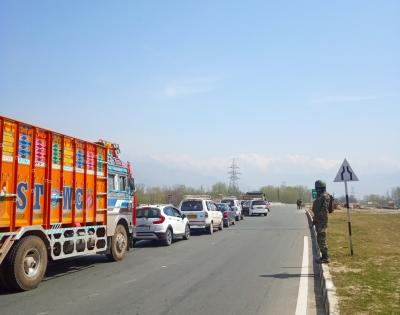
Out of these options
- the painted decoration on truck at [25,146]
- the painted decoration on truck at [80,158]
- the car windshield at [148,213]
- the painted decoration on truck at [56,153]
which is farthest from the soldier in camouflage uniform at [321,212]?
the car windshield at [148,213]

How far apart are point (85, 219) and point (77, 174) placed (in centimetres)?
120

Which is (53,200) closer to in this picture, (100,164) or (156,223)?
(100,164)

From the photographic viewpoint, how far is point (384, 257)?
14.0 m

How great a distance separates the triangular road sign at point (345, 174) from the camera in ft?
51.0

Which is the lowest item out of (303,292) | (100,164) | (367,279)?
(303,292)

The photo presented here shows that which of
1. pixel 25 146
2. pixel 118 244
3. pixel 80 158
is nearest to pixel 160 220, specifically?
pixel 118 244

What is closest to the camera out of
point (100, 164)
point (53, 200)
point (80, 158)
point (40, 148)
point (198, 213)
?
point (40, 148)

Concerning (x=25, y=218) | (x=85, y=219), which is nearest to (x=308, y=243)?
(x=85, y=219)

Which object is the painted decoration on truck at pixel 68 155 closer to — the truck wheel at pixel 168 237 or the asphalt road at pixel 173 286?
the asphalt road at pixel 173 286

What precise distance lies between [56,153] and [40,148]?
65cm

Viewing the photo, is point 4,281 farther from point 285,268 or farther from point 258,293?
point 285,268

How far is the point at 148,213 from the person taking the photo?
64.4 feet

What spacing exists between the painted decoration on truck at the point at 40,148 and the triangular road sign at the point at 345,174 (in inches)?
348

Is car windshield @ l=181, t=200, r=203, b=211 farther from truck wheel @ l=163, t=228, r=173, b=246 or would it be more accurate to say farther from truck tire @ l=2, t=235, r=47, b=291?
truck tire @ l=2, t=235, r=47, b=291
